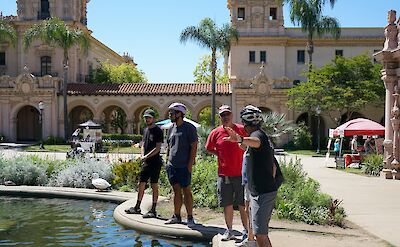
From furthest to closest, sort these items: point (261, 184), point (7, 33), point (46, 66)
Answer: point (46, 66) → point (7, 33) → point (261, 184)

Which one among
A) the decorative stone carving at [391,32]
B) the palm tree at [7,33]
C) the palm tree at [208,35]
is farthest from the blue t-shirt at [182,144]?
the palm tree at [7,33]

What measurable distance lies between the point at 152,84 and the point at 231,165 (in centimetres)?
3872

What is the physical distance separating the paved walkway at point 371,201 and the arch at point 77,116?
33176 mm

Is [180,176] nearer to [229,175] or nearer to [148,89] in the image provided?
[229,175]

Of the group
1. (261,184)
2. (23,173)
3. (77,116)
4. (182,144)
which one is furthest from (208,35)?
(261,184)

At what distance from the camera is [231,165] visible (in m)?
7.45

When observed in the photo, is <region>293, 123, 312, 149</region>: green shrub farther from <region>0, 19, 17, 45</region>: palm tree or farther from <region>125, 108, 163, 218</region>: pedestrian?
<region>125, 108, 163, 218</region>: pedestrian

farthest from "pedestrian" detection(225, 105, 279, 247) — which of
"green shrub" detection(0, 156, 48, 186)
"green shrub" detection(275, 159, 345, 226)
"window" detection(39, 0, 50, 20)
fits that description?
"window" detection(39, 0, 50, 20)

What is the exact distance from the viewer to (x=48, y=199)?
1238 centimetres

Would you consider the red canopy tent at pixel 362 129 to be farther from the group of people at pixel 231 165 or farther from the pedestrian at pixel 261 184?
the pedestrian at pixel 261 184

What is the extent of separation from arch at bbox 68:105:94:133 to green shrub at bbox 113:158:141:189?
33.6m

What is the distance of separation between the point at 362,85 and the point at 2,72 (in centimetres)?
3383

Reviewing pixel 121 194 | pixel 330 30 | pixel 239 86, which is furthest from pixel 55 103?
pixel 121 194

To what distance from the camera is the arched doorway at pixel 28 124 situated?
4828 centimetres
